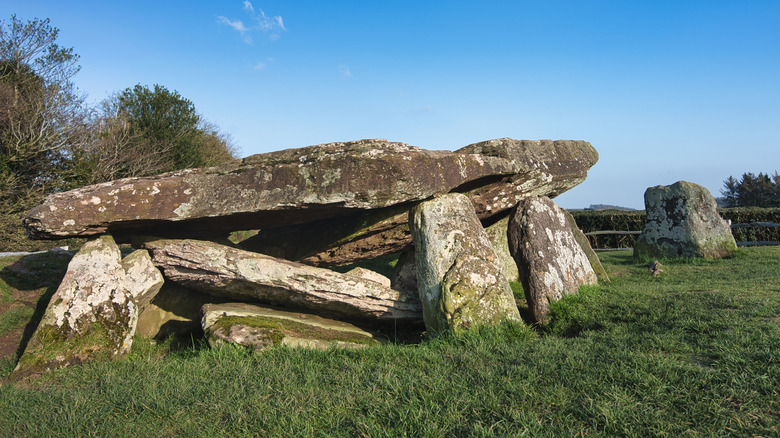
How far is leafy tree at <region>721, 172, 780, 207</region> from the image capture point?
2742 cm

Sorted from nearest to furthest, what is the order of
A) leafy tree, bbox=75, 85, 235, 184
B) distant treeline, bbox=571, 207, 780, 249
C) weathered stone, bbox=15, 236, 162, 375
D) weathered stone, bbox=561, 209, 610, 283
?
weathered stone, bbox=15, 236, 162, 375 → weathered stone, bbox=561, 209, 610, 283 → distant treeline, bbox=571, 207, 780, 249 → leafy tree, bbox=75, 85, 235, 184

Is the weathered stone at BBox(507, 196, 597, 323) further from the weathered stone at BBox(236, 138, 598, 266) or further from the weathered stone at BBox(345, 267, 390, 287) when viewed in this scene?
the weathered stone at BBox(345, 267, 390, 287)

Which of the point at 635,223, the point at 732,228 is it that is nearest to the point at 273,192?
the point at 635,223

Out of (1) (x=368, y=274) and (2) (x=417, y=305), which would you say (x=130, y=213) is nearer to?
(1) (x=368, y=274)

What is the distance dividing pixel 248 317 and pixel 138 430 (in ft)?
8.62

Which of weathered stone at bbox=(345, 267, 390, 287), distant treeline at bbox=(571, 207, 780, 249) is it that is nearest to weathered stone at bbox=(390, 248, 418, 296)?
weathered stone at bbox=(345, 267, 390, 287)

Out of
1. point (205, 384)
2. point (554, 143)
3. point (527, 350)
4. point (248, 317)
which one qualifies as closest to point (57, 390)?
point (205, 384)

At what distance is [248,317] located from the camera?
6.37 metres

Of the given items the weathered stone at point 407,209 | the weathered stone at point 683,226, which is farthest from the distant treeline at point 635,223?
the weathered stone at point 407,209

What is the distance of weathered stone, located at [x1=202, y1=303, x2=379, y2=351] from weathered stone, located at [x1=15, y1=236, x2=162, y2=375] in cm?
110

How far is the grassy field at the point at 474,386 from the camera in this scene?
11.2ft

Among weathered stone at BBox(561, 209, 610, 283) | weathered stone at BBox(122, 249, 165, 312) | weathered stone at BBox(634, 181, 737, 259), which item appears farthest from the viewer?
weathered stone at BBox(634, 181, 737, 259)

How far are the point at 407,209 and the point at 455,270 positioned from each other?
1.61 m

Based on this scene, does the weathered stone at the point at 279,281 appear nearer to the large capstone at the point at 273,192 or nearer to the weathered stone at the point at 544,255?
the large capstone at the point at 273,192
